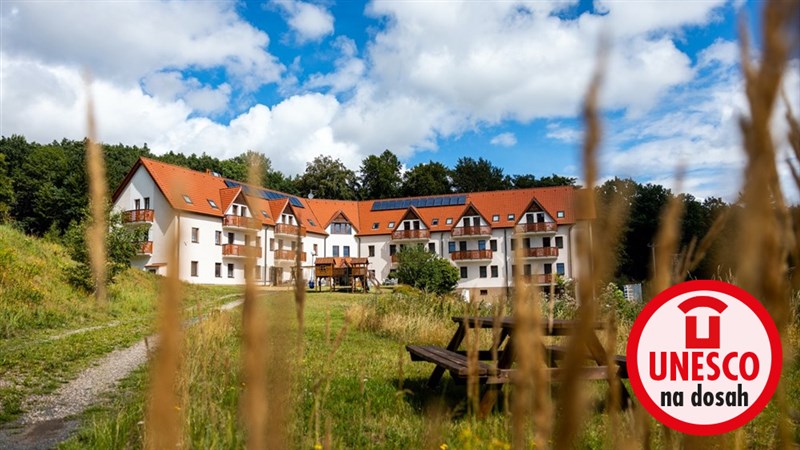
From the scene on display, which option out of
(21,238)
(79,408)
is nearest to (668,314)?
(79,408)

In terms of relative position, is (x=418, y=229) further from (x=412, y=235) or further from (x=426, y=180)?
(x=426, y=180)

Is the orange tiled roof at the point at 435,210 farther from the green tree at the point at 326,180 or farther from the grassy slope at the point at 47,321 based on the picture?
the grassy slope at the point at 47,321

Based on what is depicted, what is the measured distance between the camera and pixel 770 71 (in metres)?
0.41

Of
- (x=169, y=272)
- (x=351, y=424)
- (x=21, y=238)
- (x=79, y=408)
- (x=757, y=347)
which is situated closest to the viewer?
(x=169, y=272)

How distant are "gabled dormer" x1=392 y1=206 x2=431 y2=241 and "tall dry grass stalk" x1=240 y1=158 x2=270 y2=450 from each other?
148 ft

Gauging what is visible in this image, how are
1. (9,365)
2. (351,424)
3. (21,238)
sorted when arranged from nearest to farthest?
(351,424) < (9,365) < (21,238)

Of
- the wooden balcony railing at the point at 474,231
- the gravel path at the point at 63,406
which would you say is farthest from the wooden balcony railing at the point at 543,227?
the gravel path at the point at 63,406

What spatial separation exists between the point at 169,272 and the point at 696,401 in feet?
2.48

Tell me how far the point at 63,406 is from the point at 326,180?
5605 cm

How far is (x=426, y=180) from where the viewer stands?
6350 centimetres

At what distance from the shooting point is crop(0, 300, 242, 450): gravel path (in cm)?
474

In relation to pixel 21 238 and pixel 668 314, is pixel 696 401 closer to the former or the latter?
pixel 668 314

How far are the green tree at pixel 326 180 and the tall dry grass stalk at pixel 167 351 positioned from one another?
202 ft

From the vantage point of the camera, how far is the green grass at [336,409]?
2307mm
